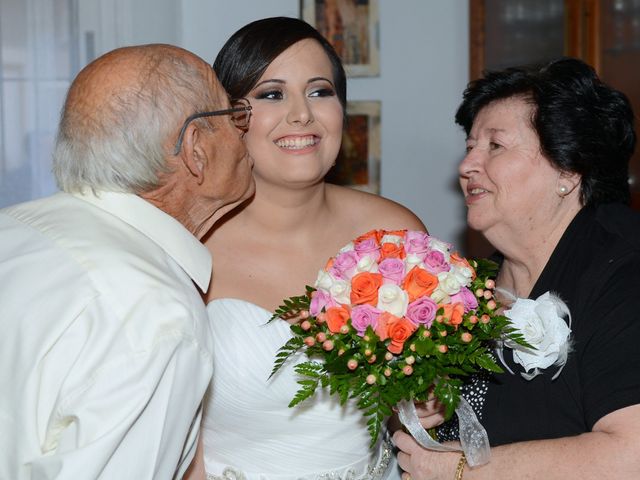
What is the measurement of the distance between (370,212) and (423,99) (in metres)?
1.95

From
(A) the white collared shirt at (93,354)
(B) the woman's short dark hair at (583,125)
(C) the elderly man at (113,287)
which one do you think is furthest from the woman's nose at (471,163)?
(A) the white collared shirt at (93,354)

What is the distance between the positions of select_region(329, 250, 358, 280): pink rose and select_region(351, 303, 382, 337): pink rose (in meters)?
0.12

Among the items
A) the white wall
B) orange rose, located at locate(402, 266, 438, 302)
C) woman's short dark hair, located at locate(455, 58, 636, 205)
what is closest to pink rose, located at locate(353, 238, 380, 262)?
orange rose, located at locate(402, 266, 438, 302)

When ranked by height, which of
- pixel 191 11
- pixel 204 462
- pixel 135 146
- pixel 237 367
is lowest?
pixel 204 462

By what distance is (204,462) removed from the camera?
2.43 meters

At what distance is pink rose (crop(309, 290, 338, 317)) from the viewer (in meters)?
1.95

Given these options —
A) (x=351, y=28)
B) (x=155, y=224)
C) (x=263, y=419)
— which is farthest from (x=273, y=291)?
(x=351, y=28)

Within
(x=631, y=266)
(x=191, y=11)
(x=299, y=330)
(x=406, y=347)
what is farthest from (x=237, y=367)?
(x=191, y=11)

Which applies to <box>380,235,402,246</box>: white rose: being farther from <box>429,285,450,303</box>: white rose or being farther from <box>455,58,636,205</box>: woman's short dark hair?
<box>455,58,636,205</box>: woman's short dark hair

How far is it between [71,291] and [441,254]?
873mm

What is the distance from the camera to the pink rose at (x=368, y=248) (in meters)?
1.99

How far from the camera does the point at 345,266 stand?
198 cm

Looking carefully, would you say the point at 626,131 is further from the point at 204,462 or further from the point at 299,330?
the point at 204,462

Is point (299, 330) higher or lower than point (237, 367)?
higher
